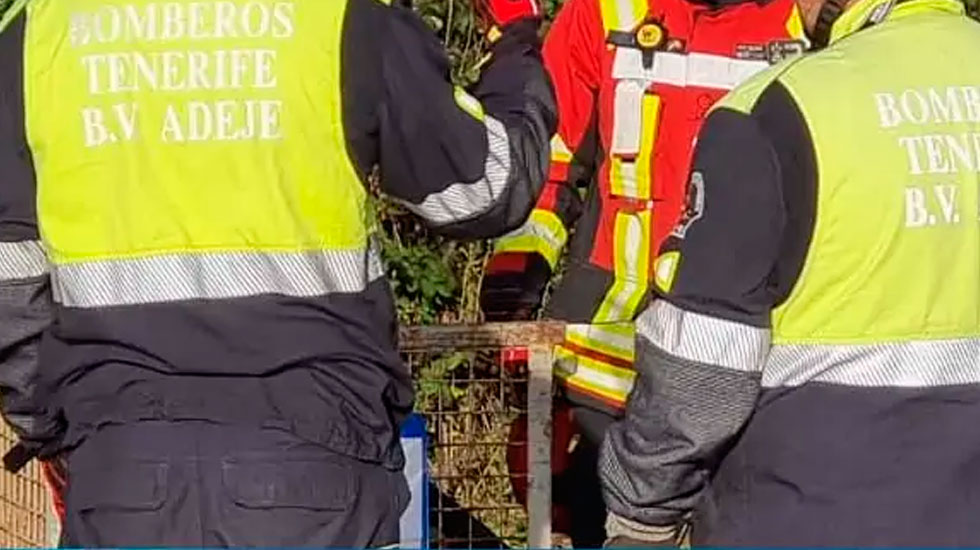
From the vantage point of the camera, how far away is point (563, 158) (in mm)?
5422

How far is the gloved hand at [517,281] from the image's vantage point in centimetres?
547

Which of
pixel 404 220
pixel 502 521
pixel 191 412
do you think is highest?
pixel 191 412

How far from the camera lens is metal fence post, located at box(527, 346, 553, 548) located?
5758 mm

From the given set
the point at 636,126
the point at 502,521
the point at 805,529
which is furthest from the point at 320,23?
the point at 502,521

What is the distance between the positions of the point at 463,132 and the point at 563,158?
59.9 inches

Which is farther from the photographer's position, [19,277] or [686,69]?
[686,69]

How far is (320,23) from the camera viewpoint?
12.5 feet

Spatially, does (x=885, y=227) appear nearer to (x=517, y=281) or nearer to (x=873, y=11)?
(x=873, y=11)

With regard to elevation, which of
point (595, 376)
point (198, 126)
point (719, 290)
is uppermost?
point (198, 126)

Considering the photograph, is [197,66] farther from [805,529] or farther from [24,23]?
[805,529]

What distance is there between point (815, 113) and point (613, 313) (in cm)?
178

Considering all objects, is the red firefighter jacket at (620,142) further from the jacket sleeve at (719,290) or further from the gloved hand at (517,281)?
the jacket sleeve at (719,290)

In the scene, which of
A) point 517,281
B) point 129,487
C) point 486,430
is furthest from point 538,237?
point 129,487

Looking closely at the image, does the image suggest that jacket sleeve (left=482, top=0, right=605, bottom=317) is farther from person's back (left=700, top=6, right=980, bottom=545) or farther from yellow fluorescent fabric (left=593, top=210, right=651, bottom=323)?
person's back (left=700, top=6, right=980, bottom=545)
